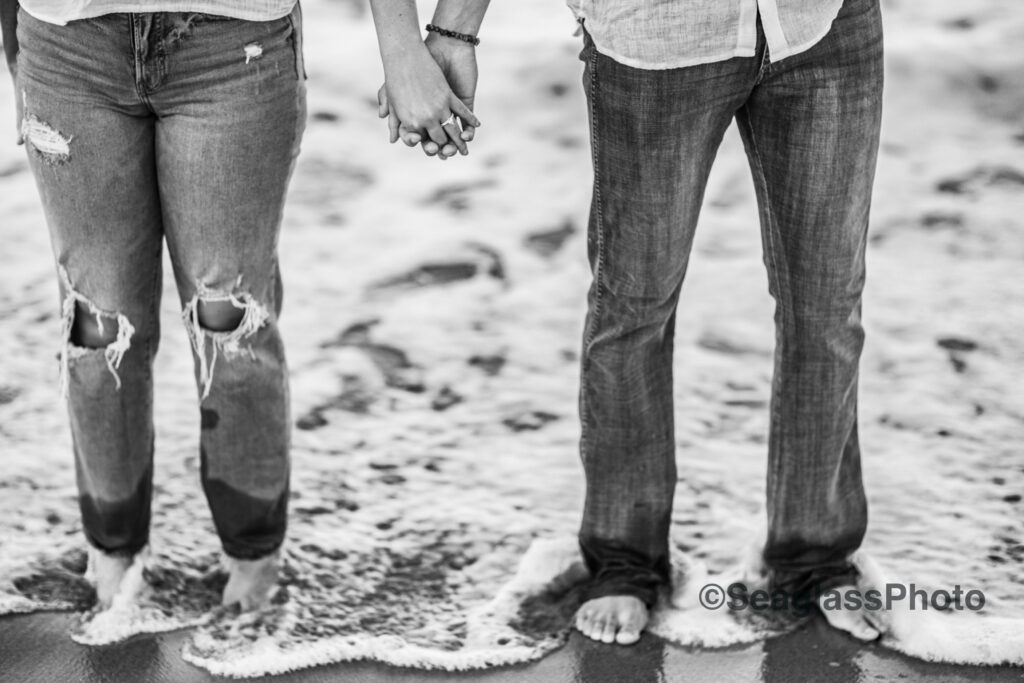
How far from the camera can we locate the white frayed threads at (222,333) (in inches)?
86.3

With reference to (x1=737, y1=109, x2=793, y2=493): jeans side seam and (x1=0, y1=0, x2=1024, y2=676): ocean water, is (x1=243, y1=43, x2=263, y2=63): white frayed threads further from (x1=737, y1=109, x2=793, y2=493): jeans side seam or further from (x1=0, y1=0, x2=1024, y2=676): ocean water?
(x1=0, y1=0, x2=1024, y2=676): ocean water

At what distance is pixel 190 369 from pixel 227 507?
115cm

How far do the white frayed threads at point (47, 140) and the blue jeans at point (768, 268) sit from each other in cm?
88

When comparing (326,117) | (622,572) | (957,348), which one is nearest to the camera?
(622,572)

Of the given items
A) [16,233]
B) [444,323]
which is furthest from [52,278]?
[444,323]

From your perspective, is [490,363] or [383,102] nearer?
[383,102]

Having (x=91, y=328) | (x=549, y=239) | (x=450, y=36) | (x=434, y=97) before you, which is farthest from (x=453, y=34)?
(x=549, y=239)

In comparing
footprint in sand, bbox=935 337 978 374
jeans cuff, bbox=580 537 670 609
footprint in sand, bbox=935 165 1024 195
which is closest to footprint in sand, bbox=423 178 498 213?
footprint in sand, bbox=935 165 1024 195

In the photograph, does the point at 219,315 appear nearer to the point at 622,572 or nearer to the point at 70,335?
the point at 70,335

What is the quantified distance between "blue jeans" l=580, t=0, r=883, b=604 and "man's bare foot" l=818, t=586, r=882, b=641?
38mm

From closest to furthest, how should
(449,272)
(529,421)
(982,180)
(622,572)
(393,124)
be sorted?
(393,124) < (622,572) < (529,421) < (449,272) < (982,180)

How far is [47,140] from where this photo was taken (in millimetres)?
2061

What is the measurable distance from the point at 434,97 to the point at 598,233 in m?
0.37

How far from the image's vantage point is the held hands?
6.94 feet
